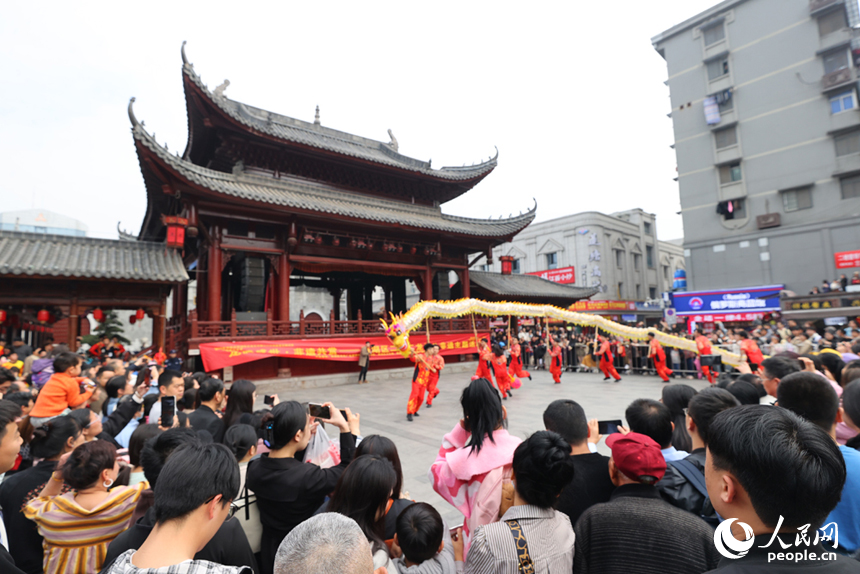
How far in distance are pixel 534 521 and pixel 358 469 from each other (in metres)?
0.81

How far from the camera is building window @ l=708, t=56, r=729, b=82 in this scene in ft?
81.8

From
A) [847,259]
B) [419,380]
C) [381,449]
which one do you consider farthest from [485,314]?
[847,259]

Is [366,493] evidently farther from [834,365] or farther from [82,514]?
[834,365]

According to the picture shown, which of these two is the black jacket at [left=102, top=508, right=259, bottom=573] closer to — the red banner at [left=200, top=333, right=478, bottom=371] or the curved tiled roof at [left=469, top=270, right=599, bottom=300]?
the red banner at [left=200, top=333, right=478, bottom=371]

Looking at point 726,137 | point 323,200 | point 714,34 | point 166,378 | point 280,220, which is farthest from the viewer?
point 714,34

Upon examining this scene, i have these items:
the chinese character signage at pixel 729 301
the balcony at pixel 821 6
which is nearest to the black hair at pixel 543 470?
the chinese character signage at pixel 729 301

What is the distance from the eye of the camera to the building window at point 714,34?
25.0 m

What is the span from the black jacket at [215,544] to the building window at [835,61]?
31.3 meters

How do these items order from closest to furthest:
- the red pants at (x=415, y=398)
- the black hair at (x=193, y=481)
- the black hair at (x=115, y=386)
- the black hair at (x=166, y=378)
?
the black hair at (x=193, y=481)
the black hair at (x=166, y=378)
the black hair at (x=115, y=386)
the red pants at (x=415, y=398)

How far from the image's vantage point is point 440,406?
9531mm

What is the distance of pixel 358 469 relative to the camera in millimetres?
1904

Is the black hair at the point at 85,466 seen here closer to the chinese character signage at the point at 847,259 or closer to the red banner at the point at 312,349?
the red banner at the point at 312,349

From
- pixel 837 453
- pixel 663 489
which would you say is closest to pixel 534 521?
pixel 663 489

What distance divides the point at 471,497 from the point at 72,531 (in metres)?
2.10
